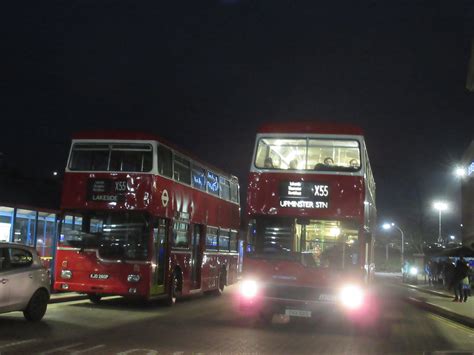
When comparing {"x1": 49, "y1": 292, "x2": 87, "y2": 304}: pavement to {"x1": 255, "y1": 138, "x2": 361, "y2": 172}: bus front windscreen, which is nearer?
{"x1": 255, "y1": 138, "x2": 361, "y2": 172}: bus front windscreen

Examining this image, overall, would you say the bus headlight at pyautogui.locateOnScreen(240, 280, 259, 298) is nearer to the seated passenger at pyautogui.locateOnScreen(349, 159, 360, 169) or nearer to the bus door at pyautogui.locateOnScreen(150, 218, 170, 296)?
the seated passenger at pyautogui.locateOnScreen(349, 159, 360, 169)

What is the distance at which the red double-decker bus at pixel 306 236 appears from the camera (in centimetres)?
1277

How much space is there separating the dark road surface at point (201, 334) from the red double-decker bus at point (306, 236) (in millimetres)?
762

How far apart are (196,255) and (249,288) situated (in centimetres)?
742

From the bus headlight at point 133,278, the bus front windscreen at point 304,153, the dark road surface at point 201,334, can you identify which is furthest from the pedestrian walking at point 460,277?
the bus headlight at point 133,278

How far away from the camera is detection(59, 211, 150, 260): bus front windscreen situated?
16.3m

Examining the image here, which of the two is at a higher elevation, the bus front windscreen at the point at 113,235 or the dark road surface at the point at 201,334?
the bus front windscreen at the point at 113,235

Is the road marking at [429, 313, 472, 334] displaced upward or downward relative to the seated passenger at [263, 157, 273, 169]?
downward

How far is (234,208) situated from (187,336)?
14.0 meters

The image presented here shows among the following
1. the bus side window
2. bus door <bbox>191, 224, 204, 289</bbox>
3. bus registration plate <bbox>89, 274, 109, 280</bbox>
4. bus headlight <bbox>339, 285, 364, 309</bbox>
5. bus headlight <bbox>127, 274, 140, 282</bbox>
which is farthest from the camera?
bus door <bbox>191, 224, 204, 289</bbox>

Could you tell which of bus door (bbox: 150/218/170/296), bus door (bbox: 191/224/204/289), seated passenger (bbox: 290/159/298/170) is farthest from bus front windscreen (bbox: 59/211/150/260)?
seated passenger (bbox: 290/159/298/170)

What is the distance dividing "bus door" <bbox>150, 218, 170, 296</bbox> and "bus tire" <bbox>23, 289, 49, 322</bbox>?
4.09 metres

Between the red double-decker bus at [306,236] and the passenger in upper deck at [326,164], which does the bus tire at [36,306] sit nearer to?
the red double-decker bus at [306,236]

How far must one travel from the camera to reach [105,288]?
16188 millimetres
